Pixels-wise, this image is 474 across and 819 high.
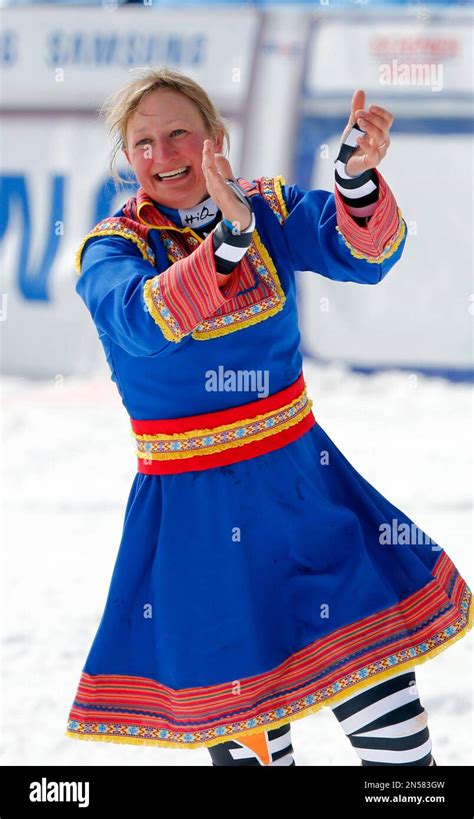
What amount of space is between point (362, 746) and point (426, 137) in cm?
514

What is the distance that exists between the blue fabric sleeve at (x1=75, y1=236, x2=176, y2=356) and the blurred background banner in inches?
183

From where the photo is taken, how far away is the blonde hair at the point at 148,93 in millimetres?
1745

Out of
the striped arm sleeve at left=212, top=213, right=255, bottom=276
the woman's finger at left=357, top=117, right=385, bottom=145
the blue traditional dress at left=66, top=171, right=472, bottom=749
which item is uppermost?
the woman's finger at left=357, top=117, right=385, bottom=145

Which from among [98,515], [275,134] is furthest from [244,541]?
[275,134]

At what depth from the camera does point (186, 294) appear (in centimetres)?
146

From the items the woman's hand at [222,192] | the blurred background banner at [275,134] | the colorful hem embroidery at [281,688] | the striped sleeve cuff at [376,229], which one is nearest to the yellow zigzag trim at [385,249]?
the striped sleeve cuff at [376,229]

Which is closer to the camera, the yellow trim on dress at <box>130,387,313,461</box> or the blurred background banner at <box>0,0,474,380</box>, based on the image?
the yellow trim on dress at <box>130,387,313,461</box>

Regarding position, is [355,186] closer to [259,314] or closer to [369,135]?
[369,135]

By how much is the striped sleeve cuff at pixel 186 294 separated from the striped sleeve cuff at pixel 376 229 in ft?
0.92

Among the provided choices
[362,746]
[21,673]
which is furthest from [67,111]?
[362,746]

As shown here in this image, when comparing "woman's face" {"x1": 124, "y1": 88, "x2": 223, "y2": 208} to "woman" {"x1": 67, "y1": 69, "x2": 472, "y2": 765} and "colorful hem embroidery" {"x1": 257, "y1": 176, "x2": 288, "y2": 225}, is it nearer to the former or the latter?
"woman" {"x1": 67, "y1": 69, "x2": 472, "y2": 765}

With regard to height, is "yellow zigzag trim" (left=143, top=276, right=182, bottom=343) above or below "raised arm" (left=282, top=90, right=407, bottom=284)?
below

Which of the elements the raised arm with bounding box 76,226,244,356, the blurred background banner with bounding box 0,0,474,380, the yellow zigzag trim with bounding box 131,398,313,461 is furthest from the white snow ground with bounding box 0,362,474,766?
the raised arm with bounding box 76,226,244,356

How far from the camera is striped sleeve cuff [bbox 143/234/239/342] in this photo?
1.46 m
